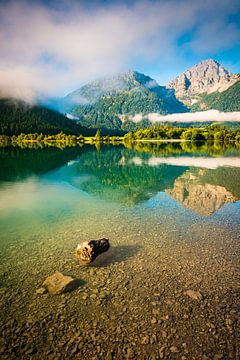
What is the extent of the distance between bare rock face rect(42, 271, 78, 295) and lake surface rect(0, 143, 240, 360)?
0.47 metres

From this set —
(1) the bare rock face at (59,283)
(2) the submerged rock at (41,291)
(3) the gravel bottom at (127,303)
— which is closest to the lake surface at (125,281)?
(3) the gravel bottom at (127,303)

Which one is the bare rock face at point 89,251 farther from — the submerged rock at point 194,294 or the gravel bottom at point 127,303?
the submerged rock at point 194,294

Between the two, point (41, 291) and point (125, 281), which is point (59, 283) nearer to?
point (41, 291)

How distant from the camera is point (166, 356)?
33.9 ft

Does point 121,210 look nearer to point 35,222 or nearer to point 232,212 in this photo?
point 35,222

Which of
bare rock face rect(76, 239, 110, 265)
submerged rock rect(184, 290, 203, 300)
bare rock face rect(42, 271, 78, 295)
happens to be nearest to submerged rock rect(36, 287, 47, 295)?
bare rock face rect(42, 271, 78, 295)

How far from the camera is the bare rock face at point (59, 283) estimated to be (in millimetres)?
14539

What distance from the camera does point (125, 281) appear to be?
50.9ft

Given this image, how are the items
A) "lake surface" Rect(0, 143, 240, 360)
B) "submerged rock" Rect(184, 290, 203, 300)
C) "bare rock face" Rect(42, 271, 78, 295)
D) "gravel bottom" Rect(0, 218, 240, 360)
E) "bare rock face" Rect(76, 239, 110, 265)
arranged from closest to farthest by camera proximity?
1. "gravel bottom" Rect(0, 218, 240, 360)
2. "lake surface" Rect(0, 143, 240, 360)
3. "submerged rock" Rect(184, 290, 203, 300)
4. "bare rock face" Rect(42, 271, 78, 295)
5. "bare rock face" Rect(76, 239, 110, 265)

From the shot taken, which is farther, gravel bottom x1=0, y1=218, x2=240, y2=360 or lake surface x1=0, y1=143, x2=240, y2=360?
lake surface x1=0, y1=143, x2=240, y2=360

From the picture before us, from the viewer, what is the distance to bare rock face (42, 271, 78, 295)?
1454 cm

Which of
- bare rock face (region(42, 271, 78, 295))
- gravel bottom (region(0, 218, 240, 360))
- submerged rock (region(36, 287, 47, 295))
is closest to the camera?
gravel bottom (region(0, 218, 240, 360))

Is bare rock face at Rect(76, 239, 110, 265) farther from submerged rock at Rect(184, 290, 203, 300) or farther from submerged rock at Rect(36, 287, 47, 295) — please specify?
submerged rock at Rect(184, 290, 203, 300)

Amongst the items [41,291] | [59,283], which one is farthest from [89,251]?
[41,291]
